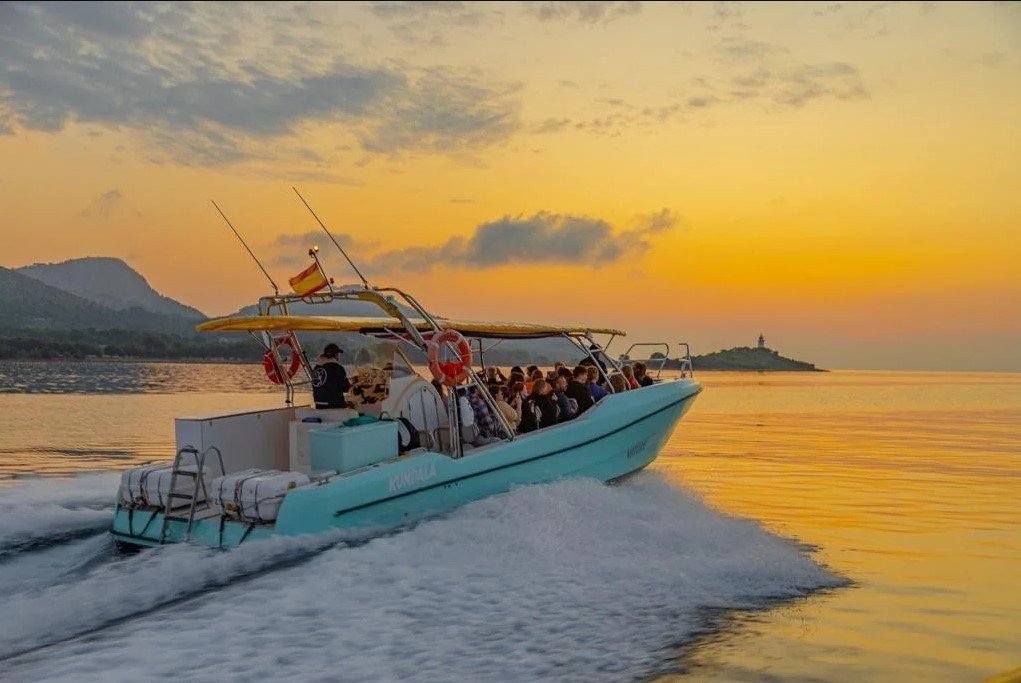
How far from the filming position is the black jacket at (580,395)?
1146cm

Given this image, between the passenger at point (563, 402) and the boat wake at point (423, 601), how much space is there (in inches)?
82.3

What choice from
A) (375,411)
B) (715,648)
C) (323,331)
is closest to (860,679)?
(715,648)

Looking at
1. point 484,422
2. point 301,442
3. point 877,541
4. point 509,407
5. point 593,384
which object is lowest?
point 877,541

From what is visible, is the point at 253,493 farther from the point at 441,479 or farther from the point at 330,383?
the point at 330,383

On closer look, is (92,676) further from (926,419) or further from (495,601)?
(926,419)

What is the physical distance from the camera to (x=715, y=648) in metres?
5.81

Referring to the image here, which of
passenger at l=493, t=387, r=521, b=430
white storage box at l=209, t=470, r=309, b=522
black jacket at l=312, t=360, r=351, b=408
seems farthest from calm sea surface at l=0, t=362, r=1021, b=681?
black jacket at l=312, t=360, r=351, b=408

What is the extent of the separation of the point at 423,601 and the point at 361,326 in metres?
4.26

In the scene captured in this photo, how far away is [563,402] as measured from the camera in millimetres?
11055

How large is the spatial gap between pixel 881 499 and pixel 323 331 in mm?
8912

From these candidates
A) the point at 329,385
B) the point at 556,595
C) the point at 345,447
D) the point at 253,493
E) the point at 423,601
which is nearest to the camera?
the point at 423,601

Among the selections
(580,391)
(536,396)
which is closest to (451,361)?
(536,396)

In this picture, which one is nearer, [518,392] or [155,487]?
[155,487]

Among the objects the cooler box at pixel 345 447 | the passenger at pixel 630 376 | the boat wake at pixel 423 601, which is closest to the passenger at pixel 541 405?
the boat wake at pixel 423 601
